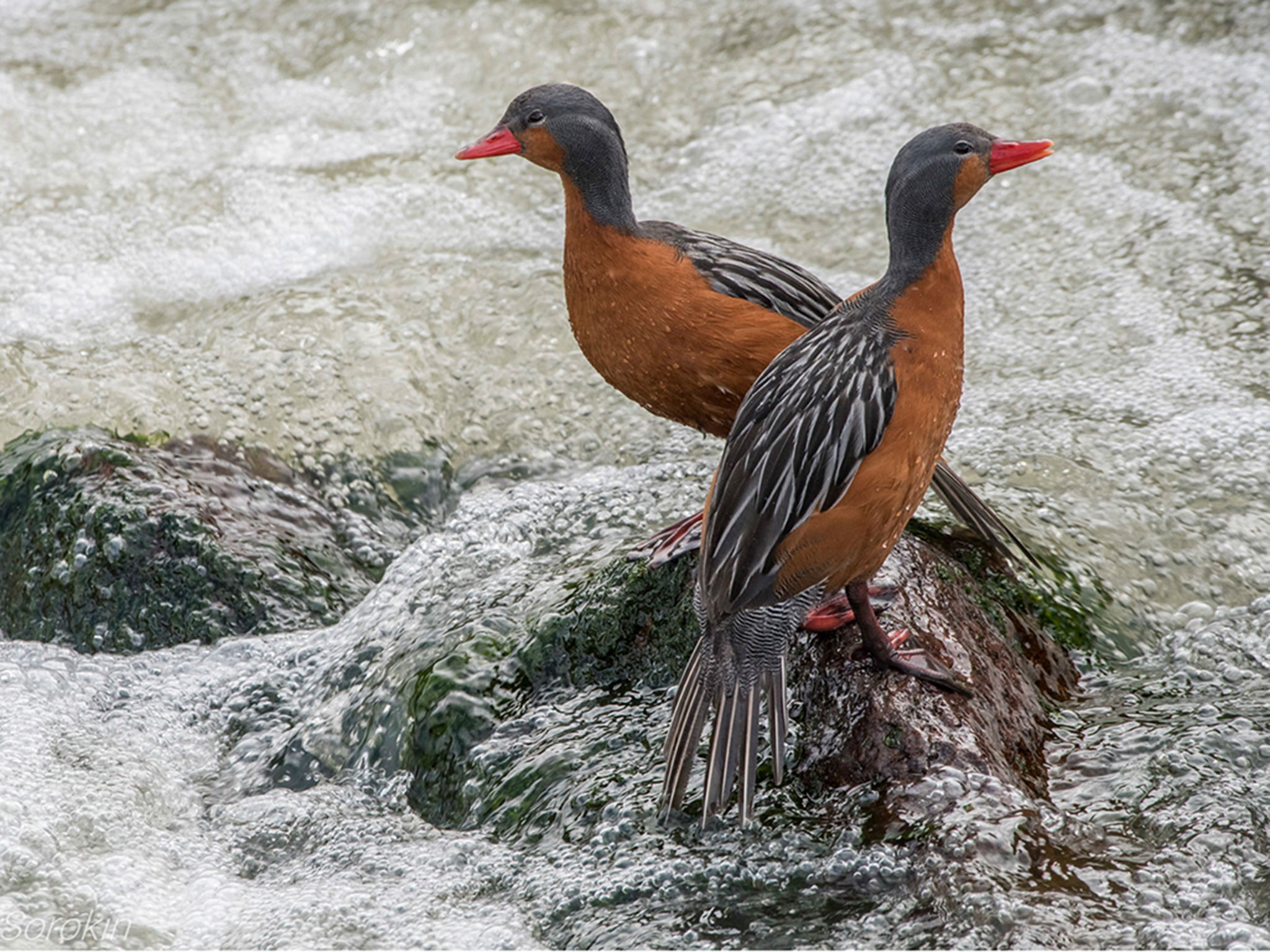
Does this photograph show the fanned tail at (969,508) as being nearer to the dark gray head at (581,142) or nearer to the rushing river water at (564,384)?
the rushing river water at (564,384)

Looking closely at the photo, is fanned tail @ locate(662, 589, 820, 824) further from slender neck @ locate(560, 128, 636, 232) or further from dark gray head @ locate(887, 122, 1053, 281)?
slender neck @ locate(560, 128, 636, 232)

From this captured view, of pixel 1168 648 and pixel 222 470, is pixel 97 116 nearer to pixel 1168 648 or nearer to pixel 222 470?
pixel 222 470

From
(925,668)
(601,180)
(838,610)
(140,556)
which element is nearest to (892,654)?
(925,668)

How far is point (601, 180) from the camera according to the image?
4.45m

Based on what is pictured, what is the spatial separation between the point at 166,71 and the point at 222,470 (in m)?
4.46

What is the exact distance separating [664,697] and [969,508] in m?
1.17

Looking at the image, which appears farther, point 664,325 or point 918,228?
point 664,325

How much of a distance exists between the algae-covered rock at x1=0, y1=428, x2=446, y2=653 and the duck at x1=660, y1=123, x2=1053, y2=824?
2170 millimetres

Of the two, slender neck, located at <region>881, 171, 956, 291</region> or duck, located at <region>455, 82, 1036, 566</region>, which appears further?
duck, located at <region>455, 82, 1036, 566</region>

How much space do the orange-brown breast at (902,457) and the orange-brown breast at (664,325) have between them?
2.24ft

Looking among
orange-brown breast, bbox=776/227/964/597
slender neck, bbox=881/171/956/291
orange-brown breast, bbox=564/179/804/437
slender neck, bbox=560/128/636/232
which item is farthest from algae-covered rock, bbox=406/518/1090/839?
slender neck, bbox=560/128/636/232

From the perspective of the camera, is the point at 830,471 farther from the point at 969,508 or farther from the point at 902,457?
the point at 969,508

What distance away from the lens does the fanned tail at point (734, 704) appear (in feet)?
11.9

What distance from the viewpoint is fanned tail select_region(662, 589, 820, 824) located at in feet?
11.9
